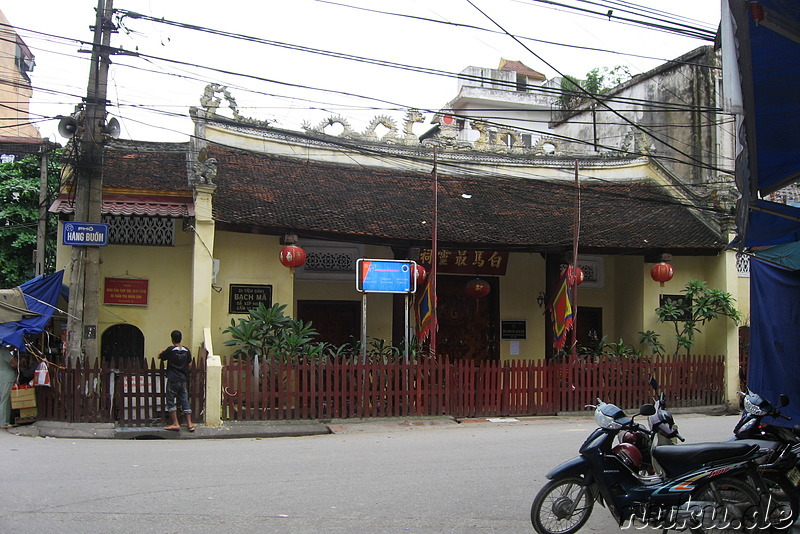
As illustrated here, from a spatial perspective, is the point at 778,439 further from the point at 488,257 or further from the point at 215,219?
the point at 488,257

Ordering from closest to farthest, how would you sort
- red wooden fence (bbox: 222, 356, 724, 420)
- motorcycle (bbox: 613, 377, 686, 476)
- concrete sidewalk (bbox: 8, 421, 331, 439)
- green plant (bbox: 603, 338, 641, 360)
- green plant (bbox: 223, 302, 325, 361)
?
motorcycle (bbox: 613, 377, 686, 476) < concrete sidewalk (bbox: 8, 421, 331, 439) < red wooden fence (bbox: 222, 356, 724, 420) < green plant (bbox: 223, 302, 325, 361) < green plant (bbox: 603, 338, 641, 360)

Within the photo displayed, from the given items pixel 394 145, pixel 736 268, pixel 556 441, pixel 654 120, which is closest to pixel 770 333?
pixel 556 441

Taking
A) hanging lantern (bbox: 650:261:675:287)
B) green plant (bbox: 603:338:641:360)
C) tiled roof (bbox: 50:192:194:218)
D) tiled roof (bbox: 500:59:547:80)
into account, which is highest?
tiled roof (bbox: 500:59:547:80)

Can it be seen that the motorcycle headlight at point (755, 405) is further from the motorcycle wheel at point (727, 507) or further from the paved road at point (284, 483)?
the paved road at point (284, 483)

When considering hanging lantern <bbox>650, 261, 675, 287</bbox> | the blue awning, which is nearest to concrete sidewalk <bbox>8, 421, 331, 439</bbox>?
the blue awning

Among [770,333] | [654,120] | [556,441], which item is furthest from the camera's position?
[654,120]

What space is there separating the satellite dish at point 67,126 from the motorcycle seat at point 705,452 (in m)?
10.1

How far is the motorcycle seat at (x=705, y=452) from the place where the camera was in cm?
546

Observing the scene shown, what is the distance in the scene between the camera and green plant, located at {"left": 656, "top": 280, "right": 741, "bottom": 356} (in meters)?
15.4

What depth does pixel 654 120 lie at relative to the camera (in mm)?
24188

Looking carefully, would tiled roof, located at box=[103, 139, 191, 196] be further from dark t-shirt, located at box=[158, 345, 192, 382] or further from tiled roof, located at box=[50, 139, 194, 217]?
dark t-shirt, located at box=[158, 345, 192, 382]

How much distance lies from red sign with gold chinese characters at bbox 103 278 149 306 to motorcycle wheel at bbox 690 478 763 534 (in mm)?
11882

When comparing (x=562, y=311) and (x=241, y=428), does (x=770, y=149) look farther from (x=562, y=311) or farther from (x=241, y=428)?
(x=241, y=428)

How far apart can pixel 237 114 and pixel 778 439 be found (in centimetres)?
1328
